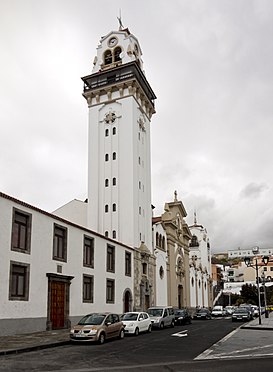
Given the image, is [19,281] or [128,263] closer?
[19,281]

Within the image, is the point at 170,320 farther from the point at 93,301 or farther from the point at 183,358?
the point at 183,358

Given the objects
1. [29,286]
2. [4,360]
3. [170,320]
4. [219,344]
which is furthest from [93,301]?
[4,360]

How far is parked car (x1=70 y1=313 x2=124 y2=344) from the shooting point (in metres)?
19.3

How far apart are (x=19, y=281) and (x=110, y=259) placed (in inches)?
509

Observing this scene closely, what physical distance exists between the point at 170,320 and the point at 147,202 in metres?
16.9

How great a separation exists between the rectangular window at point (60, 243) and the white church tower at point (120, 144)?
1432 cm

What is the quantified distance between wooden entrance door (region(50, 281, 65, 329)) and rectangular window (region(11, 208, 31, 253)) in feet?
12.6

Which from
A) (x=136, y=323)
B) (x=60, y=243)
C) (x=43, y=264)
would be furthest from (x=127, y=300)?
(x=43, y=264)

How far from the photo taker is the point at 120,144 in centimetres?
4591

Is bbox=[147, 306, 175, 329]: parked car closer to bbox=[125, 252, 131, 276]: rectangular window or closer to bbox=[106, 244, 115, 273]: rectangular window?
bbox=[106, 244, 115, 273]: rectangular window

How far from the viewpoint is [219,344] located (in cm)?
1930

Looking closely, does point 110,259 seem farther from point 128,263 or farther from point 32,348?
point 32,348

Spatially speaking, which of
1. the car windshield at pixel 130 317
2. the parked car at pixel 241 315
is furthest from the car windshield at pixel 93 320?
the parked car at pixel 241 315

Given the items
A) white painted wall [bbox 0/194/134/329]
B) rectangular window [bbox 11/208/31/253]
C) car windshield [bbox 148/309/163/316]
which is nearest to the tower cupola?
white painted wall [bbox 0/194/134/329]
